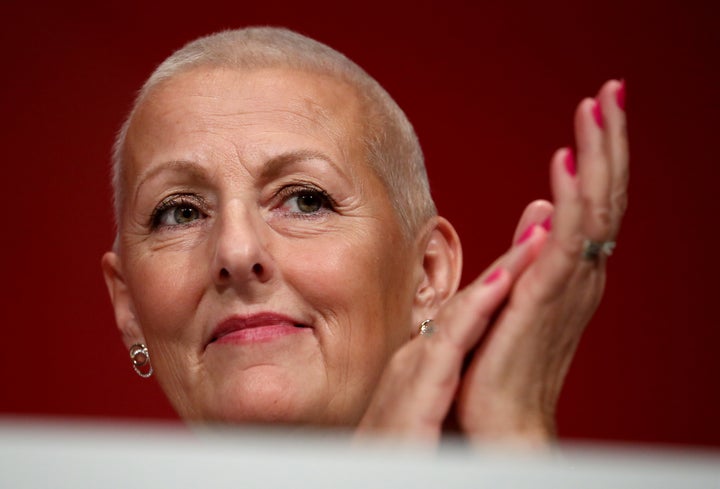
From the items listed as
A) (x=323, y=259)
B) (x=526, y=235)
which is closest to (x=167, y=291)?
(x=323, y=259)

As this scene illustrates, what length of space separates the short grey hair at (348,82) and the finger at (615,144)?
0.51 m

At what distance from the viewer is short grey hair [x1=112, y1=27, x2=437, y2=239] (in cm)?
163

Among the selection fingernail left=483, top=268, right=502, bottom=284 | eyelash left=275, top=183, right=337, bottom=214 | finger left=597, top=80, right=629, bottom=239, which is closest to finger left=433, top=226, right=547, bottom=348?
fingernail left=483, top=268, right=502, bottom=284

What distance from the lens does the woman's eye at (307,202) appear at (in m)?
1.54

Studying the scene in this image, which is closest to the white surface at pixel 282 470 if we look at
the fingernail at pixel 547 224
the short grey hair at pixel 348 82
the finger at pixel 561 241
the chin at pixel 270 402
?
the finger at pixel 561 241

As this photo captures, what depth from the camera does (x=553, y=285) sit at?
1.17m

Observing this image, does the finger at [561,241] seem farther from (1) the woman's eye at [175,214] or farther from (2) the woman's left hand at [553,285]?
(1) the woman's eye at [175,214]

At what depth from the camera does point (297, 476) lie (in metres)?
0.64

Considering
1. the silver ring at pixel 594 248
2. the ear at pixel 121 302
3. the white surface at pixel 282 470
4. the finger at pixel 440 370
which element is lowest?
the white surface at pixel 282 470

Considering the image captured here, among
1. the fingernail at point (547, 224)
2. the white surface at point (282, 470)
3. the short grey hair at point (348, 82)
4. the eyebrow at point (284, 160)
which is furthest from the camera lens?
the short grey hair at point (348, 82)

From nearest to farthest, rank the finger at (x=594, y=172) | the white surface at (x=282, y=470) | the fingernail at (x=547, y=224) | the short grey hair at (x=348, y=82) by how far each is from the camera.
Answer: the white surface at (x=282, y=470)
the finger at (x=594, y=172)
the fingernail at (x=547, y=224)
the short grey hair at (x=348, y=82)

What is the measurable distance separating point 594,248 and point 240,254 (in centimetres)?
49

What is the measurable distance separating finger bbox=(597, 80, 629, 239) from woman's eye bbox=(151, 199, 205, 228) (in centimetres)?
66

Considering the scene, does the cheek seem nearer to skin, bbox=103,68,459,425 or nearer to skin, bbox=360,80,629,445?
skin, bbox=103,68,459,425
